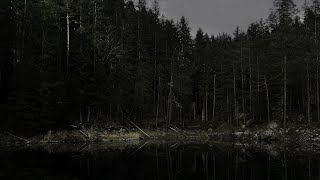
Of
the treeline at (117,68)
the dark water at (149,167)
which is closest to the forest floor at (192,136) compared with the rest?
the treeline at (117,68)

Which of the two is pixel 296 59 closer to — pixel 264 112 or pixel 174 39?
pixel 264 112

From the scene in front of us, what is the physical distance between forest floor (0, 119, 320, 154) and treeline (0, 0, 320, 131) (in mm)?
1751

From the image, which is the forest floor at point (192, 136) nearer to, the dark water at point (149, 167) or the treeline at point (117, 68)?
Answer: the treeline at point (117, 68)

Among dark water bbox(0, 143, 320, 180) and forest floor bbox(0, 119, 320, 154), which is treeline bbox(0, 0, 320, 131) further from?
dark water bbox(0, 143, 320, 180)

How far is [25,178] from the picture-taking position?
19.5 metres

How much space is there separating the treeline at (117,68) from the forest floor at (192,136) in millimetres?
1751

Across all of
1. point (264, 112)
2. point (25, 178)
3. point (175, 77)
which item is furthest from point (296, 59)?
point (25, 178)

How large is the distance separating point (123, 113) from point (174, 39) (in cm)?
3359

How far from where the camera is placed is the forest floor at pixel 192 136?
40156mm

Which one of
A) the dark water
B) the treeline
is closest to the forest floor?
the treeline

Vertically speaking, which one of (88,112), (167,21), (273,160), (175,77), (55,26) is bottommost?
(273,160)

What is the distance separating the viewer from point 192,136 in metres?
56.1

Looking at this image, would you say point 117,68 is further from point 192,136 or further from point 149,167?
point 149,167

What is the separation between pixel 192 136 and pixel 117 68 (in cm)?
1514
